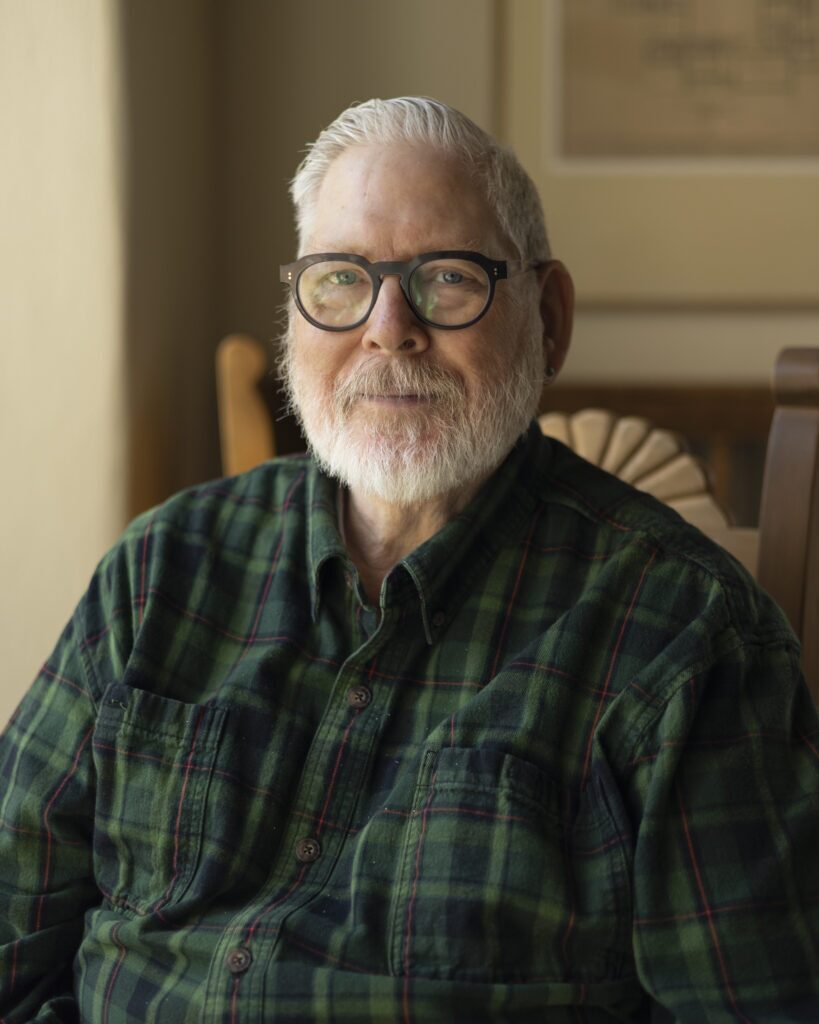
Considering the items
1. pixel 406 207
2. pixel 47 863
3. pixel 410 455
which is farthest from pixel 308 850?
pixel 406 207

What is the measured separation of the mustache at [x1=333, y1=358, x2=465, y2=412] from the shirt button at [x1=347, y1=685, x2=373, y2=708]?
0.28 metres

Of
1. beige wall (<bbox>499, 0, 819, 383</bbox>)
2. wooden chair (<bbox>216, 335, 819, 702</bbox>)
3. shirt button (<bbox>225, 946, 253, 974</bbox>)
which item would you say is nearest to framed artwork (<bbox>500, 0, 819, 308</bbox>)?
beige wall (<bbox>499, 0, 819, 383</bbox>)

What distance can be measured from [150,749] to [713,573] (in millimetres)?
556

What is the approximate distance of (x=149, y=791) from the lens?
45.2 inches

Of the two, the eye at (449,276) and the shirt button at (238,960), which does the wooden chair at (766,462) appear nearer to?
the eye at (449,276)

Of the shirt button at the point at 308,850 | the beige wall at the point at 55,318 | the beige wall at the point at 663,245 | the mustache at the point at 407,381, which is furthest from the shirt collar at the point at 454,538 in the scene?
the beige wall at the point at 663,245

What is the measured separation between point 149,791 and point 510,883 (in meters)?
0.35

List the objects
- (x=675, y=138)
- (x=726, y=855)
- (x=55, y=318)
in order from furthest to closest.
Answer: (x=675, y=138) → (x=55, y=318) → (x=726, y=855)

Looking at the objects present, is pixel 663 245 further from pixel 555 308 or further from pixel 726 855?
pixel 726 855

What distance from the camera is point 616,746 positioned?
1066mm

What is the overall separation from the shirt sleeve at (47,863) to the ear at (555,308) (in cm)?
61

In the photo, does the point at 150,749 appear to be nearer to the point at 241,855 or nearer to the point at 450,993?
the point at 241,855

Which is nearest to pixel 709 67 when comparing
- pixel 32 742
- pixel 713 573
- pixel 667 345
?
pixel 667 345

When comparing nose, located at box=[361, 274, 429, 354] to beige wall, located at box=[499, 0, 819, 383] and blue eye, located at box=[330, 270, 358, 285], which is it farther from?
beige wall, located at box=[499, 0, 819, 383]
